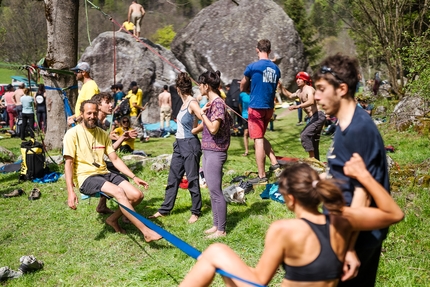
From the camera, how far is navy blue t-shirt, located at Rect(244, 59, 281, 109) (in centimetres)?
665

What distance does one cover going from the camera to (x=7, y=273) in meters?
4.20

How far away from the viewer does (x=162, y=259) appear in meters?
4.48

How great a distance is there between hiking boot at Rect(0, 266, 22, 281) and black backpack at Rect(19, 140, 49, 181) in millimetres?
3628

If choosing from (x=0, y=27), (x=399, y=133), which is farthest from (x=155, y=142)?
(x=0, y=27)

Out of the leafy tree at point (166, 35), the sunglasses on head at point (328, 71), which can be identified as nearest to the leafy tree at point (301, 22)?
the leafy tree at point (166, 35)

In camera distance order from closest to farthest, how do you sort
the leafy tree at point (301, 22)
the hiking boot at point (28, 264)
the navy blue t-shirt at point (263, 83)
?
the hiking boot at point (28, 264) < the navy blue t-shirt at point (263, 83) < the leafy tree at point (301, 22)

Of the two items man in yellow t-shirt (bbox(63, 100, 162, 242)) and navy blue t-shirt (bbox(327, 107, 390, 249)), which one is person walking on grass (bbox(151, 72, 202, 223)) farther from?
navy blue t-shirt (bbox(327, 107, 390, 249))

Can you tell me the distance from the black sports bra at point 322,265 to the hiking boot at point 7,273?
2920 millimetres

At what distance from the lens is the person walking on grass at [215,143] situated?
4871 mm

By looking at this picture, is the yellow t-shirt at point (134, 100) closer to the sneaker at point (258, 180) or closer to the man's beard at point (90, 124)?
the sneaker at point (258, 180)

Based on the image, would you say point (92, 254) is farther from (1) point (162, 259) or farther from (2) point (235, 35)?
(2) point (235, 35)

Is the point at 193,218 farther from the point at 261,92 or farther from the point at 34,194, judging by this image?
the point at 34,194

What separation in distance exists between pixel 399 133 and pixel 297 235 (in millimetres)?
9258

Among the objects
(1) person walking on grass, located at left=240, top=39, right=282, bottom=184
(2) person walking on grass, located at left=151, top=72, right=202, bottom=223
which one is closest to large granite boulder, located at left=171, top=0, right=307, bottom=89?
(1) person walking on grass, located at left=240, top=39, right=282, bottom=184
